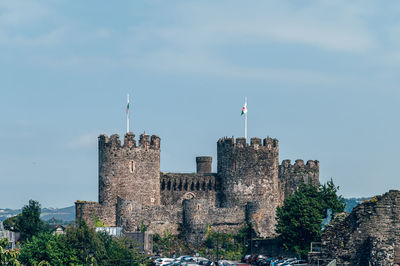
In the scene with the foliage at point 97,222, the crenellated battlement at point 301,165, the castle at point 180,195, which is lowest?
the foliage at point 97,222

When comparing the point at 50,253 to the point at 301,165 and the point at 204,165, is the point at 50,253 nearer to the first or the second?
the point at 204,165

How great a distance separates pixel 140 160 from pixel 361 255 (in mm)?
76148

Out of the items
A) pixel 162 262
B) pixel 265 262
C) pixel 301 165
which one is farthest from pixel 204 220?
pixel 162 262

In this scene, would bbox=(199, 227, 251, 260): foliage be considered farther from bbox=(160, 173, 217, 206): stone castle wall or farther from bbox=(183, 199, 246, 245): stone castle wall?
bbox=(160, 173, 217, 206): stone castle wall

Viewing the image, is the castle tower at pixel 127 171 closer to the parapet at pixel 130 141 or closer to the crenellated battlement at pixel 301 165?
the parapet at pixel 130 141

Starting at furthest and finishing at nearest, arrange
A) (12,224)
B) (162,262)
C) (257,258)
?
(12,224)
(257,258)
(162,262)

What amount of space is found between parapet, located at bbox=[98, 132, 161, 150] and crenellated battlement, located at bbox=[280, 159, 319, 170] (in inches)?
769

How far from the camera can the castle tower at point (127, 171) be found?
102 meters

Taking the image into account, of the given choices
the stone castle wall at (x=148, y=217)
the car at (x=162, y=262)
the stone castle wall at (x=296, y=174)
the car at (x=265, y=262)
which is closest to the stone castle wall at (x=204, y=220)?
the stone castle wall at (x=148, y=217)

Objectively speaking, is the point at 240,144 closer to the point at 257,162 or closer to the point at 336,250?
the point at 257,162

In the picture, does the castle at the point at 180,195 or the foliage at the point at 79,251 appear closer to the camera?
the foliage at the point at 79,251

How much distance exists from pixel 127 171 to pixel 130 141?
12.0 ft

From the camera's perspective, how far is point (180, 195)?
4281 inches

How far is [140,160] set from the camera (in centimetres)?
10300
